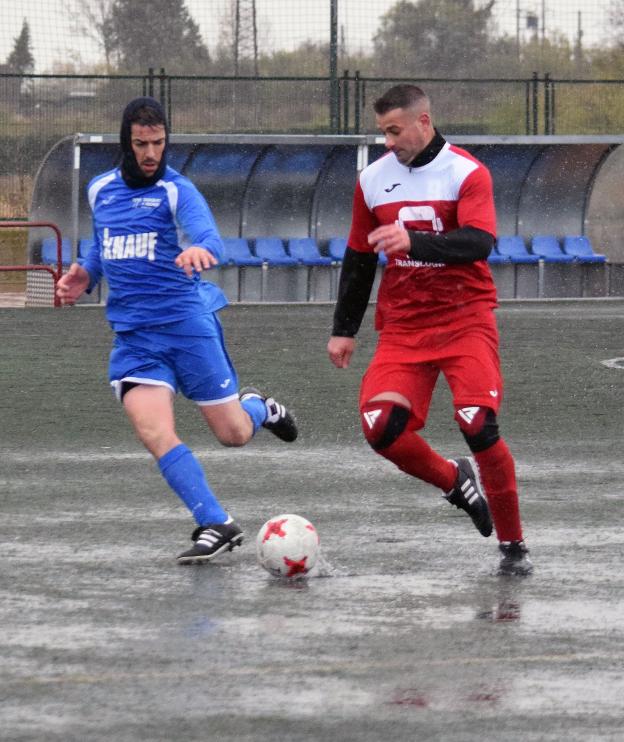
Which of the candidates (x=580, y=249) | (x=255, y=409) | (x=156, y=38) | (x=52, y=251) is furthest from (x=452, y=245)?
(x=156, y=38)

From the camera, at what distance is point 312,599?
605 cm

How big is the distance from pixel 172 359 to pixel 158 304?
0.79 ft

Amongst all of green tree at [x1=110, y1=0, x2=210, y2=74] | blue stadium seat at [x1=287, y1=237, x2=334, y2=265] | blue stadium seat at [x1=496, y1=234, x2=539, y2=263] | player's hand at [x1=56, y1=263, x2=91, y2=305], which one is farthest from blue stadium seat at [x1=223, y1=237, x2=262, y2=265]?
player's hand at [x1=56, y1=263, x2=91, y2=305]

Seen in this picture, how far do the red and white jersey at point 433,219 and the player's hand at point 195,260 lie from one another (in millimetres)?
716

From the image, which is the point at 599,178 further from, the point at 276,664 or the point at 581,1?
the point at 276,664

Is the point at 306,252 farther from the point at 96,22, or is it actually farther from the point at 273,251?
the point at 96,22

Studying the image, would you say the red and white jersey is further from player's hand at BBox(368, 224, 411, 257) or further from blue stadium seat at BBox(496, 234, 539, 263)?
blue stadium seat at BBox(496, 234, 539, 263)

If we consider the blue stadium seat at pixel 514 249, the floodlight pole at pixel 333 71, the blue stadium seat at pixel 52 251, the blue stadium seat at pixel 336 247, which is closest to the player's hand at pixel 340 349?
the blue stadium seat at pixel 52 251

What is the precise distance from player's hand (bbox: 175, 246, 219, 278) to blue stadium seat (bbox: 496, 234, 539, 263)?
60.5ft

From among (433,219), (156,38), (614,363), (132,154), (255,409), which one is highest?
(156,38)

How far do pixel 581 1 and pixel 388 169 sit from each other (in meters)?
26.8

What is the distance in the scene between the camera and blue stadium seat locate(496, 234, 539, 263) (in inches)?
977

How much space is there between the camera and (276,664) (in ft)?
16.6

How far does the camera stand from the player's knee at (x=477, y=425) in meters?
6.41
